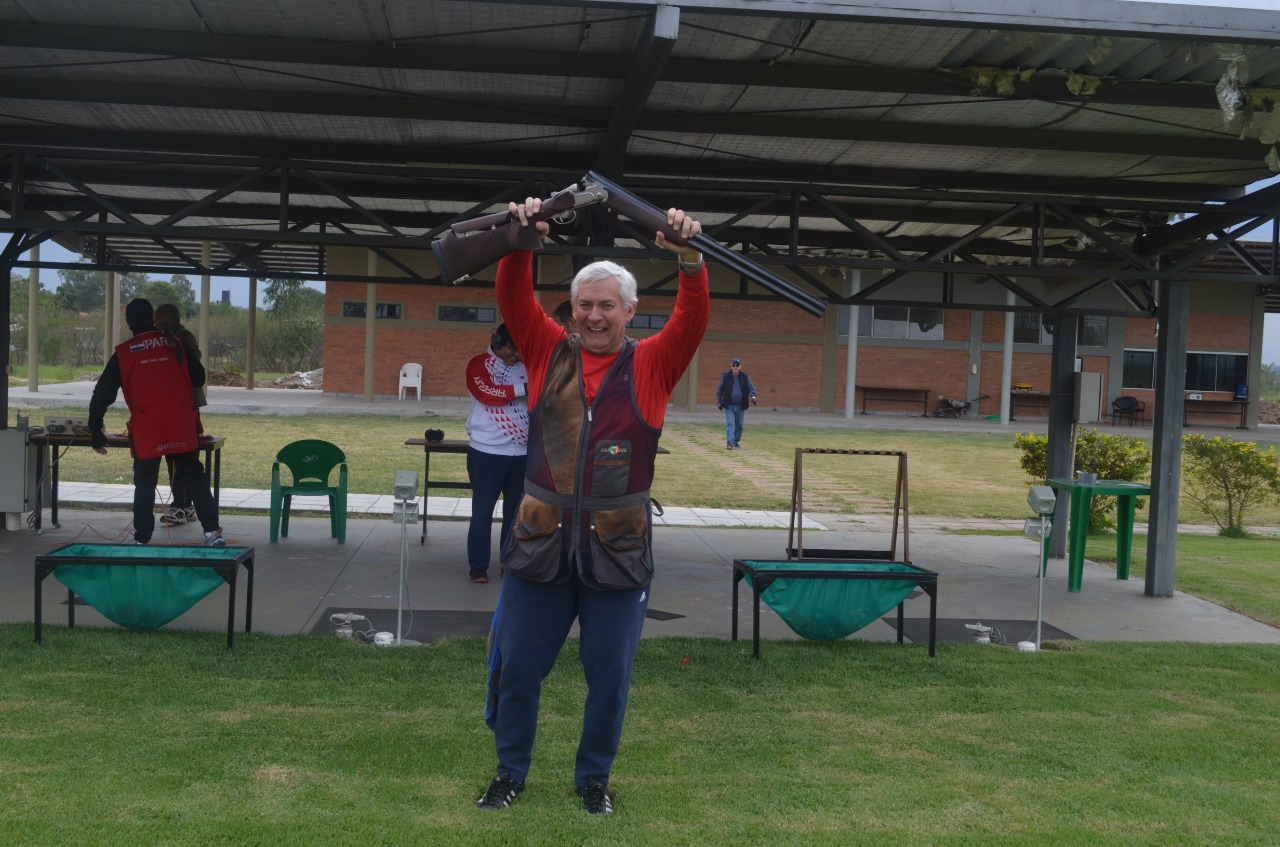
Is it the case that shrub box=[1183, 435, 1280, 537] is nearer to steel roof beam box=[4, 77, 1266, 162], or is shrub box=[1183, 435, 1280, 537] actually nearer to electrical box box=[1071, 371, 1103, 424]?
electrical box box=[1071, 371, 1103, 424]

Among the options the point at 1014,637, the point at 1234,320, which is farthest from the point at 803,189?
the point at 1234,320

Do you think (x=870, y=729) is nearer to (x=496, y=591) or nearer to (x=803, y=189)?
(x=496, y=591)

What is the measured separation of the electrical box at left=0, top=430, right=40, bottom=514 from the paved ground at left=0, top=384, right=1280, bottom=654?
0.26m

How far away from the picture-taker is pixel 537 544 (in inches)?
144

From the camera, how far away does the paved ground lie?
709 centimetres

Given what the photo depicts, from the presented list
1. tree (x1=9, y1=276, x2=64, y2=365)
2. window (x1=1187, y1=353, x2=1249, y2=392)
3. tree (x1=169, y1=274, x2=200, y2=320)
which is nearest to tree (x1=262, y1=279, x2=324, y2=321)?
tree (x1=169, y1=274, x2=200, y2=320)

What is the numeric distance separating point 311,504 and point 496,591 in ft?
15.8

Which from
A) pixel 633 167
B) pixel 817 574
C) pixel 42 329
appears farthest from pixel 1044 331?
pixel 42 329

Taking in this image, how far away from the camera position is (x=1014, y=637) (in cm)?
722

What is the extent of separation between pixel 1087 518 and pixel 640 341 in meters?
6.60

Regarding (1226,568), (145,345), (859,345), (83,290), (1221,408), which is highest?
(83,290)

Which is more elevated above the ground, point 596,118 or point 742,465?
point 596,118

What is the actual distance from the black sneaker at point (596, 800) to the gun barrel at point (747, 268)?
1.77 meters

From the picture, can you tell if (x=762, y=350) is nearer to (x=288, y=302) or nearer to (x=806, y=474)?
(x=806, y=474)
